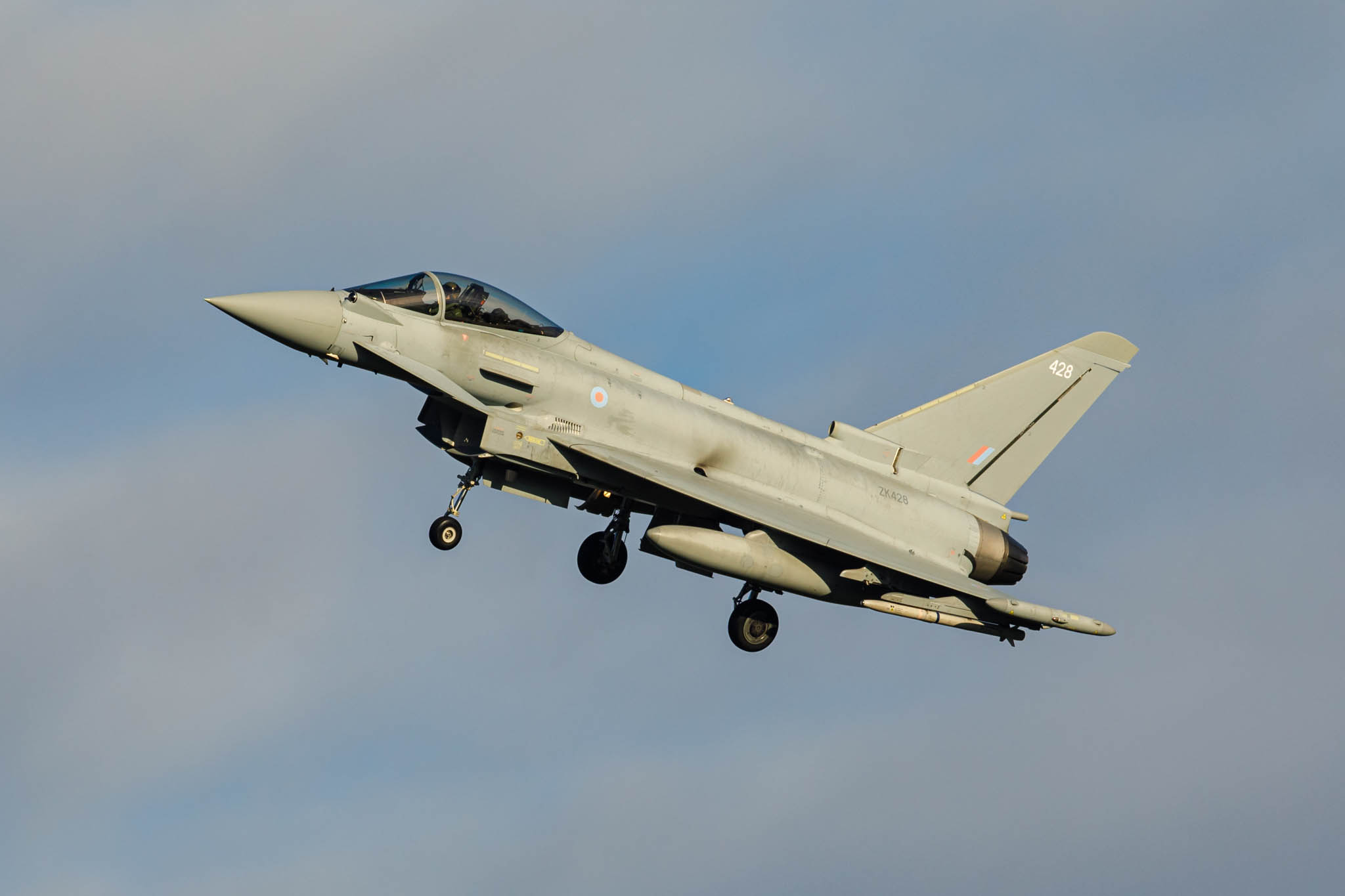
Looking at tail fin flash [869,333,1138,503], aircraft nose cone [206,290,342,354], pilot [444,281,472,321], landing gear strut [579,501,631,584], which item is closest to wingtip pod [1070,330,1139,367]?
tail fin flash [869,333,1138,503]

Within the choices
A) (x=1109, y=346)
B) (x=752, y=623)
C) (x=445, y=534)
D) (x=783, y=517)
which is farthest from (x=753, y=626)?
(x=1109, y=346)

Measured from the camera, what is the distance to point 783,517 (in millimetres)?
24859

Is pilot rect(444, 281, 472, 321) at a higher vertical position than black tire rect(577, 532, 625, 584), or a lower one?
higher

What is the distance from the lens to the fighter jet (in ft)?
76.1

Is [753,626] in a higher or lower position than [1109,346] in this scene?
lower

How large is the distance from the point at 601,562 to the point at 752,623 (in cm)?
279

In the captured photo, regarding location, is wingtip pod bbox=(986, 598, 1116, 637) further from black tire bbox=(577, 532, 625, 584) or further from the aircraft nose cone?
the aircraft nose cone

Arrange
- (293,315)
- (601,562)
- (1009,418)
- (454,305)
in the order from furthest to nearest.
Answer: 1. (1009,418)
2. (601,562)
3. (454,305)
4. (293,315)

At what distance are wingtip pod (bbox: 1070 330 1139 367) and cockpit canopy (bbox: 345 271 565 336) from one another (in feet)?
36.0

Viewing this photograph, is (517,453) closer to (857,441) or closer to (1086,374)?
(857,441)

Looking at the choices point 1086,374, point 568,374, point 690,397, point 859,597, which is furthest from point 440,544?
point 1086,374

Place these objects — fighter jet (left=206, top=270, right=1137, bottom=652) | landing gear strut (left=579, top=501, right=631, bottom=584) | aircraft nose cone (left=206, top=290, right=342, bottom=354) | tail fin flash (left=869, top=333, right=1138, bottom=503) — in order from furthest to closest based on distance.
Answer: tail fin flash (left=869, top=333, right=1138, bottom=503), landing gear strut (left=579, top=501, right=631, bottom=584), fighter jet (left=206, top=270, right=1137, bottom=652), aircraft nose cone (left=206, top=290, right=342, bottom=354)

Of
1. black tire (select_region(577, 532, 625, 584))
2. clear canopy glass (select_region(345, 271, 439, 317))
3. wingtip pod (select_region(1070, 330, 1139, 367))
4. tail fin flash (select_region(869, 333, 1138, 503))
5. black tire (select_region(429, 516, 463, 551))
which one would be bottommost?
black tire (select_region(429, 516, 463, 551))

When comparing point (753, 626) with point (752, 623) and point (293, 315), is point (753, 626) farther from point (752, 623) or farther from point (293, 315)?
point (293, 315)
